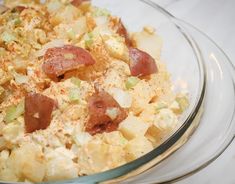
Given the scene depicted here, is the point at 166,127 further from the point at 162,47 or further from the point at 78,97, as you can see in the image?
the point at 162,47

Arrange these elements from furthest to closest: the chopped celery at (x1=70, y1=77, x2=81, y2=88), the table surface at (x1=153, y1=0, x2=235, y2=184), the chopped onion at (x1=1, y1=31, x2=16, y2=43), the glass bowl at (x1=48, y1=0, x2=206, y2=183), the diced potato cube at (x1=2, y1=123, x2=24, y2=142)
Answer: the table surface at (x1=153, y1=0, x2=235, y2=184), the chopped onion at (x1=1, y1=31, x2=16, y2=43), the chopped celery at (x1=70, y1=77, x2=81, y2=88), the diced potato cube at (x1=2, y1=123, x2=24, y2=142), the glass bowl at (x1=48, y1=0, x2=206, y2=183)

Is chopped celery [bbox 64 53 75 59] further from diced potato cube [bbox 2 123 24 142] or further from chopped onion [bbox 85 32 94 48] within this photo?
diced potato cube [bbox 2 123 24 142]

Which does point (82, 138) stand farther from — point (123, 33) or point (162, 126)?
point (123, 33)

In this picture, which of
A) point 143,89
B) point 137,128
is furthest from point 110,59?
point 137,128

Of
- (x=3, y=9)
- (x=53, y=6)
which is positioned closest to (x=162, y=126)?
(x=53, y=6)

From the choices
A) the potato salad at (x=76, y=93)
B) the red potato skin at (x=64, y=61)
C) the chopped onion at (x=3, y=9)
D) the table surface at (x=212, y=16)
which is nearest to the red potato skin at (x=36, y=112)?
the potato salad at (x=76, y=93)

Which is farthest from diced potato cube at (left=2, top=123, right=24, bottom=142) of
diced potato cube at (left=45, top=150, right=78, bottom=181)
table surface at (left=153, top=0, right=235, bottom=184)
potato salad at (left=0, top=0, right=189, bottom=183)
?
table surface at (left=153, top=0, right=235, bottom=184)
